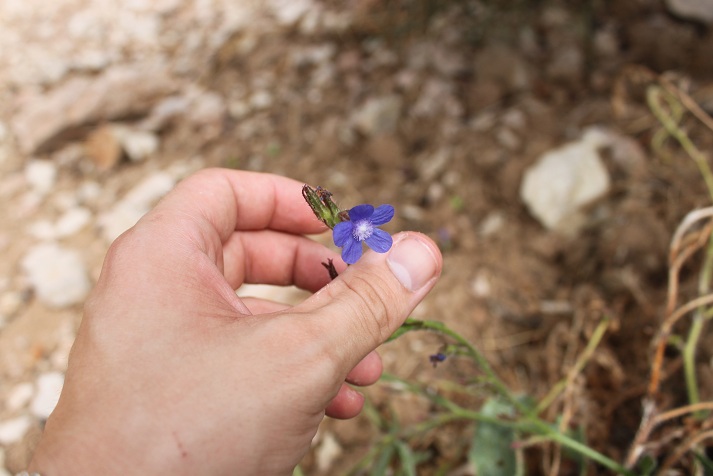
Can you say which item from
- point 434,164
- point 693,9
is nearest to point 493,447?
point 434,164

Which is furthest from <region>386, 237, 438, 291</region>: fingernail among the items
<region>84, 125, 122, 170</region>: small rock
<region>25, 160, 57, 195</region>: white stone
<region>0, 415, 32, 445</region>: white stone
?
<region>25, 160, 57, 195</region>: white stone

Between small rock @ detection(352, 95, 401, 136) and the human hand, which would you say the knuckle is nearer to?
the human hand

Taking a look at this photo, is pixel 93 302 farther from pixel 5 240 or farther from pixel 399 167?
pixel 5 240

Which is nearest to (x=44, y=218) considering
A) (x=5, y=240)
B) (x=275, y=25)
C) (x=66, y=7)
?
(x=5, y=240)

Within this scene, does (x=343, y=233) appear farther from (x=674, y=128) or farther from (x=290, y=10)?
(x=290, y=10)

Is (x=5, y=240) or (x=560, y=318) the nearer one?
(x=560, y=318)

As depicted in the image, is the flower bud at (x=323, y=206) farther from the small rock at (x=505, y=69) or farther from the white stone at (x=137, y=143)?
the white stone at (x=137, y=143)
